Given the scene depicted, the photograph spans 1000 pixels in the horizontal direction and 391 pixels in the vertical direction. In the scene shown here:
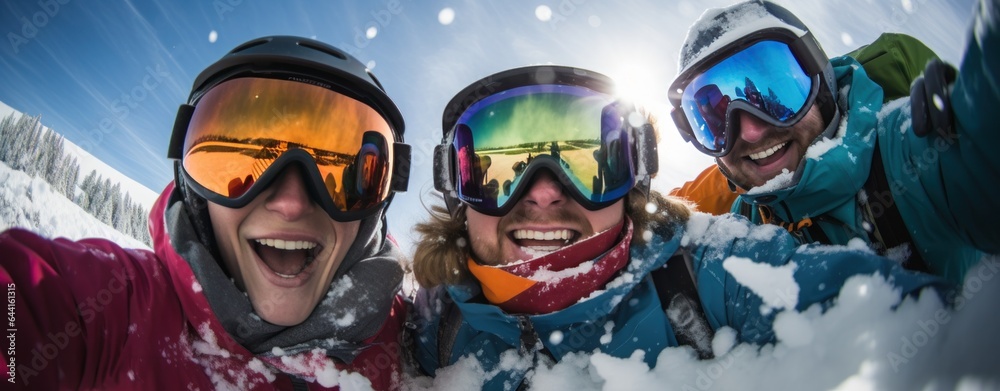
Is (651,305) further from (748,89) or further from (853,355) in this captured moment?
(748,89)

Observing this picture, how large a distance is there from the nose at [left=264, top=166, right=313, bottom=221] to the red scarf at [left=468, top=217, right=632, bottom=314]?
2.82 ft

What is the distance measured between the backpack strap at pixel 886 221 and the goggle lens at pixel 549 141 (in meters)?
1.08

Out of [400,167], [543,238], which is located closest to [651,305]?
[543,238]

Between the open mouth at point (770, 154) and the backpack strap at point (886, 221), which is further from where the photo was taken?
the open mouth at point (770, 154)

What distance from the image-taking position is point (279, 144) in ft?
6.24

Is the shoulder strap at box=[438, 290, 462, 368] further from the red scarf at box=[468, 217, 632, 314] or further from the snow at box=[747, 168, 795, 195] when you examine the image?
the snow at box=[747, 168, 795, 195]

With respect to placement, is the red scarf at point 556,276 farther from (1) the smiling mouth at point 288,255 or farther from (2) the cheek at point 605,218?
(1) the smiling mouth at point 288,255

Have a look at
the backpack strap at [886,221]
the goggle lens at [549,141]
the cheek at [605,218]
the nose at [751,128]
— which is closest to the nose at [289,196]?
the goggle lens at [549,141]

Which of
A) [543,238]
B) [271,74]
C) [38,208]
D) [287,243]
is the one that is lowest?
[543,238]

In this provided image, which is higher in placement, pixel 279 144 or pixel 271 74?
pixel 271 74

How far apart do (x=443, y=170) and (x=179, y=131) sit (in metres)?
1.20

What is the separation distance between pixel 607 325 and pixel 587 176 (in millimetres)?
687

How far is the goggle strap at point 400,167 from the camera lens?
2.22 meters

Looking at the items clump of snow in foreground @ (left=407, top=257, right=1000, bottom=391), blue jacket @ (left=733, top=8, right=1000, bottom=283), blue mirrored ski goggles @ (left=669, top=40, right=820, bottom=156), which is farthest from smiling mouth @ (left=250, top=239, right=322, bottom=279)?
blue mirrored ski goggles @ (left=669, top=40, right=820, bottom=156)
